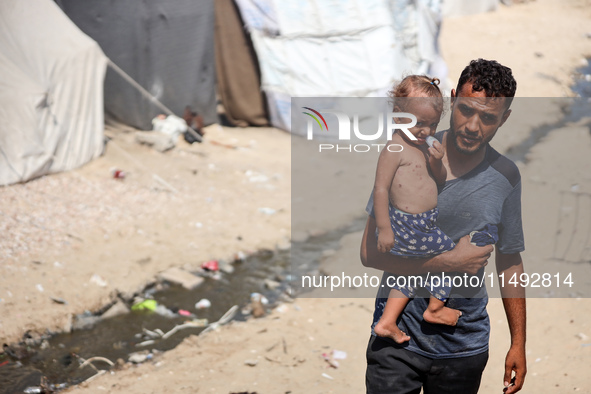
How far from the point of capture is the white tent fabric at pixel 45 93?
5.80 metres

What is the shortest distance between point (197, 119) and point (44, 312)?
4425mm

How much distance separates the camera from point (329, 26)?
321 inches

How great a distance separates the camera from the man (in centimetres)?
176

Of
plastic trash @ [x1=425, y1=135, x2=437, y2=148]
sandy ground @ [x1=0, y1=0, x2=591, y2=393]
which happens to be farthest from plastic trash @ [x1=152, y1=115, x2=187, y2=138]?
plastic trash @ [x1=425, y1=135, x2=437, y2=148]

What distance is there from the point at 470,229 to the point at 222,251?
3.75 m

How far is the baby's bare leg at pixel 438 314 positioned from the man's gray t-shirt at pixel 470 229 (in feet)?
0.11

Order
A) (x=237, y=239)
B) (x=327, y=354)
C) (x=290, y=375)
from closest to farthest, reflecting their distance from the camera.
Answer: (x=290, y=375), (x=327, y=354), (x=237, y=239)

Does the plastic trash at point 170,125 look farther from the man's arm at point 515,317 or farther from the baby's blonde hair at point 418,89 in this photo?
the man's arm at point 515,317

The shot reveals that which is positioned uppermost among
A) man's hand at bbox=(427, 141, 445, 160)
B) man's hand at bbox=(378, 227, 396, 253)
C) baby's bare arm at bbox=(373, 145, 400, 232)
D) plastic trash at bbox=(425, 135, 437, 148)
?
plastic trash at bbox=(425, 135, 437, 148)

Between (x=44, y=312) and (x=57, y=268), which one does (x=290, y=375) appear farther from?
(x=57, y=268)

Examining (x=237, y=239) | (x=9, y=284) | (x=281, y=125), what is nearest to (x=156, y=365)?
(x=9, y=284)

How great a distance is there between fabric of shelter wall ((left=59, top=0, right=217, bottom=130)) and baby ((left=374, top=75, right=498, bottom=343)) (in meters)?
6.36

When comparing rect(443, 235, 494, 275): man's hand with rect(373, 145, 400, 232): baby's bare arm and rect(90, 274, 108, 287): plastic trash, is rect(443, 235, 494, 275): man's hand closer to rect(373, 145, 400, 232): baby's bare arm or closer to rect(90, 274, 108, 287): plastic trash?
rect(373, 145, 400, 232): baby's bare arm

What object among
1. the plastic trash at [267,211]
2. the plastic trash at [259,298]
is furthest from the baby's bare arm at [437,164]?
the plastic trash at [267,211]
